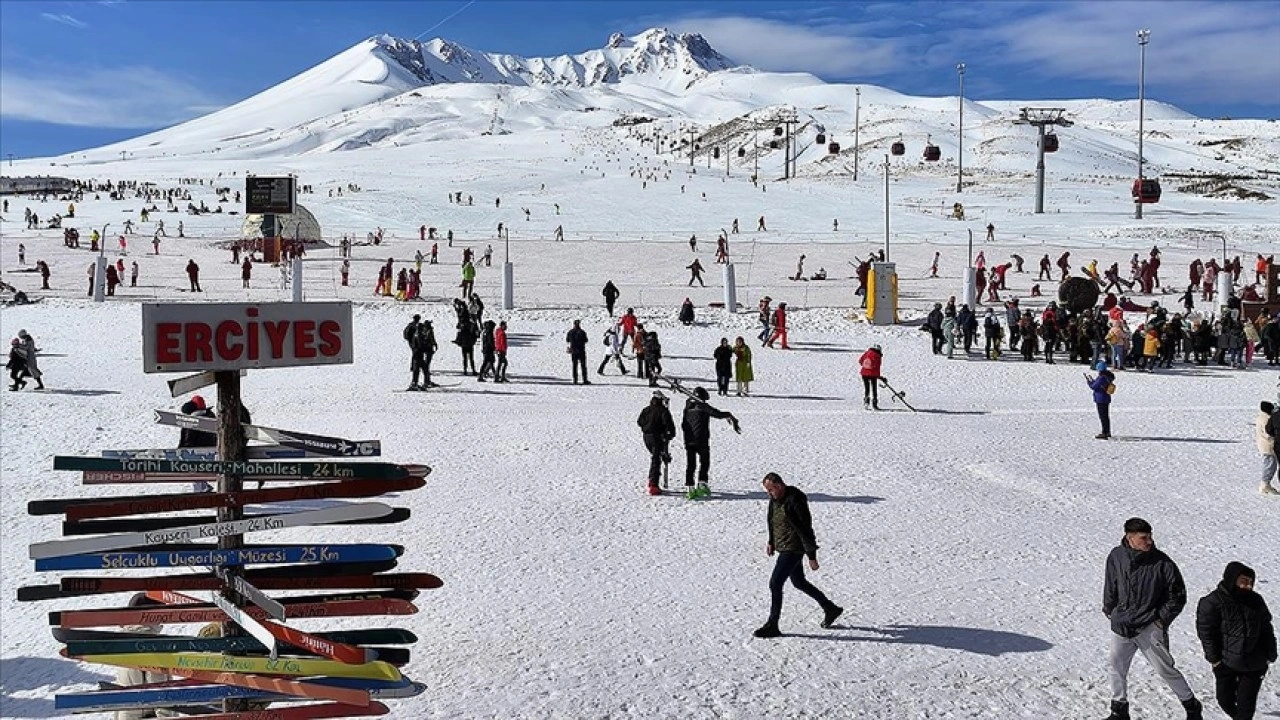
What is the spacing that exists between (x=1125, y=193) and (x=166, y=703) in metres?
76.0

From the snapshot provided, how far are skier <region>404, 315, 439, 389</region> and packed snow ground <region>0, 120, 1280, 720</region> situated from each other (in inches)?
18.6

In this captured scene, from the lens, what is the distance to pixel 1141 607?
605 cm

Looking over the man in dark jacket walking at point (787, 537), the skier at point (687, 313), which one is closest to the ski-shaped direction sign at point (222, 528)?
the man in dark jacket walking at point (787, 537)

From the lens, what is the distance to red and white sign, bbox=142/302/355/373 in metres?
4.52

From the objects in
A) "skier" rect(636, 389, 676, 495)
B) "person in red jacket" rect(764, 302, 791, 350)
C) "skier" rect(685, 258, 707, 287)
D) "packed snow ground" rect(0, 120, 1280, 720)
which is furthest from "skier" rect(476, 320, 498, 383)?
"skier" rect(685, 258, 707, 287)

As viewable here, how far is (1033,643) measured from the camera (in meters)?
7.50

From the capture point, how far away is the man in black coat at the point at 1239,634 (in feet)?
19.0

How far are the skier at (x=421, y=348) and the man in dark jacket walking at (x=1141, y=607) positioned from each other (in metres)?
14.1

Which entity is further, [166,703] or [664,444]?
[664,444]

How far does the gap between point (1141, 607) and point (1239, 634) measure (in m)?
0.49

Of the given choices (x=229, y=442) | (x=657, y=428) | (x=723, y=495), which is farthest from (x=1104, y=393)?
(x=229, y=442)

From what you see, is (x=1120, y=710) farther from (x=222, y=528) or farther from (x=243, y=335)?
(x=243, y=335)

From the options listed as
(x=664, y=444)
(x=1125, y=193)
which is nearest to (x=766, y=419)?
(x=664, y=444)

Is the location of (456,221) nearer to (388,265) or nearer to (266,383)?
(388,265)
